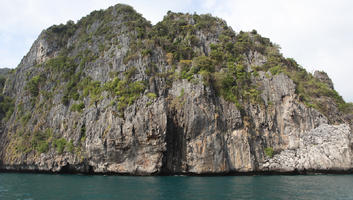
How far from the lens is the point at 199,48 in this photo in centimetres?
5825

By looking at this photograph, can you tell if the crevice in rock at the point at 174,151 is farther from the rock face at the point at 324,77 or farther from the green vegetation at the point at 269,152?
the rock face at the point at 324,77

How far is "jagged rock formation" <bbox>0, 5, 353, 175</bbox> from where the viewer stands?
40594 mm

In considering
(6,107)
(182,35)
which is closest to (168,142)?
(182,35)

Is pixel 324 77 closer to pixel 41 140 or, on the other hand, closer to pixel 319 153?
pixel 319 153

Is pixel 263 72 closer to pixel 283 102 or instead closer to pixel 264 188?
pixel 283 102

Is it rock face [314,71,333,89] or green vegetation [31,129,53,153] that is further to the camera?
rock face [314,71,333,89]

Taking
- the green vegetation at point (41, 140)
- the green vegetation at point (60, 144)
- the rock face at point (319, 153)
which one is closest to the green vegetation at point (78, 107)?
the green vegetation at point (60, 144)

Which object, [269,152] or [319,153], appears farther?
[269,152]

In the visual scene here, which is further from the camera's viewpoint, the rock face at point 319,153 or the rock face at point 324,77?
the rock face at point 324,77

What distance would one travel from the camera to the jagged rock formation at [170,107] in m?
40.6

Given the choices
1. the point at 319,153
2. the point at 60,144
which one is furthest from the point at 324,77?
the point at 60,144

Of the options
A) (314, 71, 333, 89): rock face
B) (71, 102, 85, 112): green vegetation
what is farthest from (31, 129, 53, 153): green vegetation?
(314, 71, 333, 89): rock face

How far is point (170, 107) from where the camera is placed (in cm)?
4500

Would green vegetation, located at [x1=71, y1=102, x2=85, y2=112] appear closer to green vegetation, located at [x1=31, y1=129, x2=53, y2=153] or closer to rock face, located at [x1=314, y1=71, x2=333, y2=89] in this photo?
green vegetation, located at [x1=31, y1=129, x2=53, y2=153]
